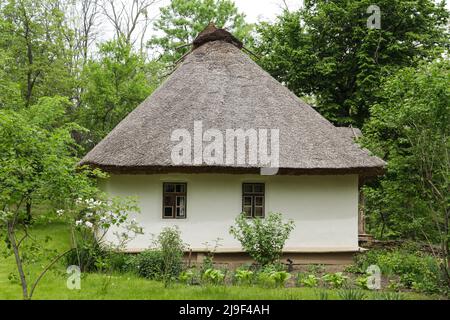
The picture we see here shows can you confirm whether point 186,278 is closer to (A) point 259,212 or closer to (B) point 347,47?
(A) point 259,212

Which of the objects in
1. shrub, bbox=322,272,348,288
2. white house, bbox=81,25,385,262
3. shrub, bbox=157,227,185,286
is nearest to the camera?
shrub, bbox=322,272,348,288

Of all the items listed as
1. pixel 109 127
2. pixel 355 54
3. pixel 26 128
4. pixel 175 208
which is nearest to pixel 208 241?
pixel 175 208

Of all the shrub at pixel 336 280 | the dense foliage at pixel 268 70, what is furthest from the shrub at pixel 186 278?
the shrub at pixel 336 280

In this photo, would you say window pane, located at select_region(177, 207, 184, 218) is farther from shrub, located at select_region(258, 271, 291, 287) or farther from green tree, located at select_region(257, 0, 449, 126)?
green tree, located at select_region(257, 0, 449, 126)

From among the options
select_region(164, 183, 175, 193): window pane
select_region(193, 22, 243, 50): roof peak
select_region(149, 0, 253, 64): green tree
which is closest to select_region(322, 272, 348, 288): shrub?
select_region(164, 183, 175, 193): window pane

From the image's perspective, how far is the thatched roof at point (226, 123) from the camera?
11797mm

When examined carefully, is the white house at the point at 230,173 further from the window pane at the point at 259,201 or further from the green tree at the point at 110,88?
the green tree at the point at 110,88

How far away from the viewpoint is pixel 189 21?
98.6ft

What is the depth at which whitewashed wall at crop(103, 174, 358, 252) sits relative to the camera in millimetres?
12234

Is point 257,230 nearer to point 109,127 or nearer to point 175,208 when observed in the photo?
point 175,208

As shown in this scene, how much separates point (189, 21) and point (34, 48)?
491 inches

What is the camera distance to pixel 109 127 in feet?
69.2

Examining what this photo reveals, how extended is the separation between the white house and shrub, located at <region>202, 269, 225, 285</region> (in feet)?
9.88

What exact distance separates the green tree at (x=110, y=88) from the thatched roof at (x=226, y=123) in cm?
508
